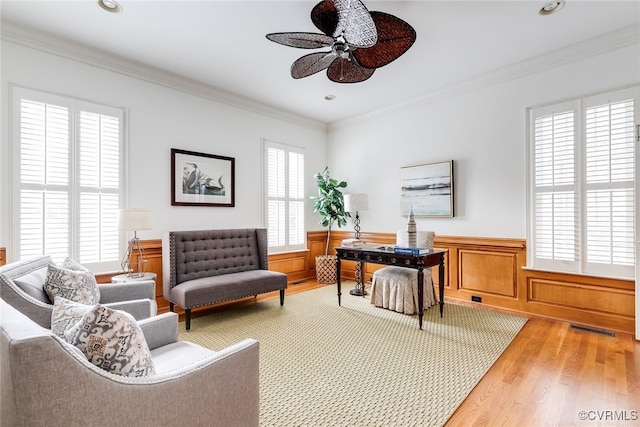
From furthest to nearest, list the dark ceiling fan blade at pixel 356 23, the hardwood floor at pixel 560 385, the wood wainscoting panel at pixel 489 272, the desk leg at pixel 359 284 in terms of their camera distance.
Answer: the desk leg at pixel 359 284 → the wood wainscoting panel at pixel 489 272 → the dark ceiling fan blade at pixel 356 23 → the hardwood floor at pixel 560 385

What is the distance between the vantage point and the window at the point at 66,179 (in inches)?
119

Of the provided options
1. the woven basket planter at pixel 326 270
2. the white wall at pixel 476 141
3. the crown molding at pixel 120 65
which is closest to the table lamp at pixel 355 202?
the white wall at pixel 476 141

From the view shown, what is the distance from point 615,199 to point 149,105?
207 inches

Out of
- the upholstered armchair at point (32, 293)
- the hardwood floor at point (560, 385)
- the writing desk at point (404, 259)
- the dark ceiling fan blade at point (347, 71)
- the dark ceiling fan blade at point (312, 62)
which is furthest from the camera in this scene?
the writing desk at point (404, 259)

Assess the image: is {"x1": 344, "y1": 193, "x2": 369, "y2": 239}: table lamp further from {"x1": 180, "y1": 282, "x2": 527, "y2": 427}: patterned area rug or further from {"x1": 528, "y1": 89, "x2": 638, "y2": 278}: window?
{"x1": 528, "y1": 89, "x2": 638, "y2": 278}: window

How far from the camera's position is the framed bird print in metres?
4.09

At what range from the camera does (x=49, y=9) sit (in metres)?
2.73

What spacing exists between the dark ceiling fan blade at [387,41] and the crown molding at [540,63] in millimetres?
2201

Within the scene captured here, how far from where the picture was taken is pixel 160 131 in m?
3.96

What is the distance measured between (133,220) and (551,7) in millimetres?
4353

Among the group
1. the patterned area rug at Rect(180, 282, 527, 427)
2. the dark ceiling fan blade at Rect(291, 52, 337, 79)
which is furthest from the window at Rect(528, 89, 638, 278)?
the dark ceiling fan blade at Rect(291, 52, 337, 79)

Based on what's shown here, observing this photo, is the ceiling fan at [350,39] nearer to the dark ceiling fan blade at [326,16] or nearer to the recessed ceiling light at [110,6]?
the dark ceiling fan blade at [326,16]

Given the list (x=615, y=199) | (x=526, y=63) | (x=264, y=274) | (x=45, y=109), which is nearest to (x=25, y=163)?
(x=45, y=109)

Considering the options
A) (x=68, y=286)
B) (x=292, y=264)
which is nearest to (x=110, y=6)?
(x=68, y=286)
